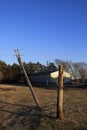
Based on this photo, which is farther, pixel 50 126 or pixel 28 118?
pixel 28 118

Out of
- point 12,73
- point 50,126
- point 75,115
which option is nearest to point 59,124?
point 50,126

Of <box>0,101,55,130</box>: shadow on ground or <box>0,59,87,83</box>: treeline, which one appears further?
<box>0,59,87,83</box>: treeline

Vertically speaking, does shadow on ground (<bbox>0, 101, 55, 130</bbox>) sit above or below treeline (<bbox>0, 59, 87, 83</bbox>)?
below

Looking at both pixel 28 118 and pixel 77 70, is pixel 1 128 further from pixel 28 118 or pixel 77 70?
pixel 77 70

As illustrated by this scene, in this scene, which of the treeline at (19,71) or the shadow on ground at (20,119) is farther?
the treeline at (19,71)

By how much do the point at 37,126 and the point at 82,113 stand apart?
3.76m

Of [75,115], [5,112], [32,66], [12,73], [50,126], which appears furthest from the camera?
[32,66]

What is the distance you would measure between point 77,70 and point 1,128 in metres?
91.2

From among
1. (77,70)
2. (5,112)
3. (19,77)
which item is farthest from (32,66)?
(5,112)

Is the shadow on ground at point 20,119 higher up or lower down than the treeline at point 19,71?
lower down

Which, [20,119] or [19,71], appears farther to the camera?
[19,71]

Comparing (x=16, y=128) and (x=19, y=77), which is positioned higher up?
(x=19, y=77)

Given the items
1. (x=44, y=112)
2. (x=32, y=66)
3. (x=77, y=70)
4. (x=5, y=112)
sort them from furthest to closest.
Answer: (x=32, y=66), (x=77, y=70), (x=5, y=112), (x=44, y=112)

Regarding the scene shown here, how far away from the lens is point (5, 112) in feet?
71.8
